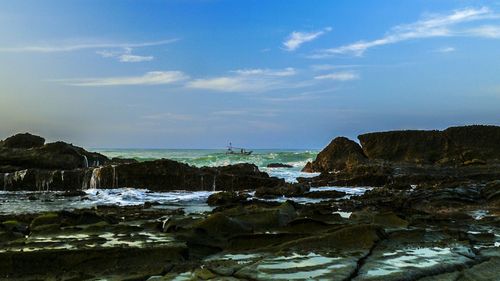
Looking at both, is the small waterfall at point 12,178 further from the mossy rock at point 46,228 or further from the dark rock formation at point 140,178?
the mossy rock at point 46,228

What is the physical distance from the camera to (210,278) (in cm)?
507

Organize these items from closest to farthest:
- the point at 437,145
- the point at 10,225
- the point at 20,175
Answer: the point at 10,225 → the point at 20,175 → the point at 437,145

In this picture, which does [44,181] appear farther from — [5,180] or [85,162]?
[85,162]

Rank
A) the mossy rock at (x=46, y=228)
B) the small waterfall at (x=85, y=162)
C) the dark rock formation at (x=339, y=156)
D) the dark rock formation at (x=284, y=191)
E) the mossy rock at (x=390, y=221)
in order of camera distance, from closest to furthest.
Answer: the mossy rock at (x=46, y=228)
the mossy rock at (x=390, y=221)
the dark rock formation at (x=284, y=191)
the small waterfall at (x=85, y=162)
the dark rock formation at (x=339, y=156)

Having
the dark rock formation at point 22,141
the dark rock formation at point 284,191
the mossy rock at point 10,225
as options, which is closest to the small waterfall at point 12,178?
the dark rock formation at point 22,141

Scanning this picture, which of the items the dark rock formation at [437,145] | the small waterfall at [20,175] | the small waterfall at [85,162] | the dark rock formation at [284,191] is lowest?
the dark rock formation at [284,191]

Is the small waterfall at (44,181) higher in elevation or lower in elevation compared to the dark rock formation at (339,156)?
lower

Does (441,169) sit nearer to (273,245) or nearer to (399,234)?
(399,234)

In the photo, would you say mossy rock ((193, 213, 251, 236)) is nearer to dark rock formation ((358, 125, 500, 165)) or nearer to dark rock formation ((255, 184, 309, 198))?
dark rock formation ((255, 184, 309, 198))

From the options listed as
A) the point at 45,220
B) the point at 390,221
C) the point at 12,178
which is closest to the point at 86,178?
the point at 12,178

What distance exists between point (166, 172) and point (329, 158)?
43.8 ft

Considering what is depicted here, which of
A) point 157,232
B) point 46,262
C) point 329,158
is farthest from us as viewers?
point 329,158


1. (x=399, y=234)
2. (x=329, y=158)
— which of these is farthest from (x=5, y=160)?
(x=399, y=234)

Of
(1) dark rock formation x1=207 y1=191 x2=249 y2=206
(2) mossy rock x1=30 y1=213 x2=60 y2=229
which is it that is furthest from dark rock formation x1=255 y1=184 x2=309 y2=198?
(2) mossy rock x1=30 y1=213 x2=60 y2=229
